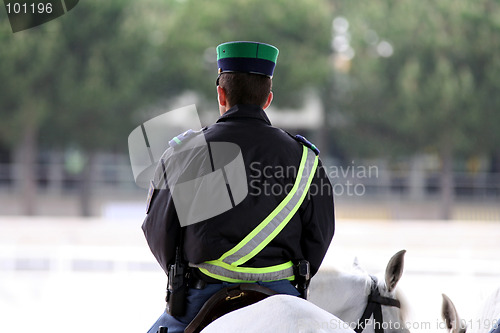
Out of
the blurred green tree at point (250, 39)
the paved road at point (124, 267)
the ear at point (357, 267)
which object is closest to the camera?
the ear at point (357, 267)

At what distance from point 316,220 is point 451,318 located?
0.86 metres

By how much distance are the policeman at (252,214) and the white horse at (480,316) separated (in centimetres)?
74

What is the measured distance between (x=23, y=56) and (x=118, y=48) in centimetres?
207

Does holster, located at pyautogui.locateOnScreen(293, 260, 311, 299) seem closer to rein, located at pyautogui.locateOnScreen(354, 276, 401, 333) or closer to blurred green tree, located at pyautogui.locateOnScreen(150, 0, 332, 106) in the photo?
rein, located at pyautogui.locateOnScreen(354, 276, 401, 333)

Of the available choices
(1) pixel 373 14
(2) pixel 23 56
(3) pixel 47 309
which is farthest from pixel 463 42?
(3) pixel 47 309

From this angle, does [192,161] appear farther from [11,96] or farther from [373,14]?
[373,14]

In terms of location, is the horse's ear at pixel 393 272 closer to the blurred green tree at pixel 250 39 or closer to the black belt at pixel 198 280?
the black belt at pixel 198 280

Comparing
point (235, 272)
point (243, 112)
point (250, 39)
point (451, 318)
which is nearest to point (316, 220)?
point (235, 272)

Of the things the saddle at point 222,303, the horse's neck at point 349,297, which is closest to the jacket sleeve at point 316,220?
the saddle at point 222,303

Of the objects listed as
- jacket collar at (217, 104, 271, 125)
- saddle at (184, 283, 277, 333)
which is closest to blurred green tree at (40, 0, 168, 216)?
jacket collar at (217, 104, 271, 125)

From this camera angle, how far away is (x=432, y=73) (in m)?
15.4

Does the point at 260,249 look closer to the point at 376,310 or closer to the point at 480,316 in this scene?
the point at 376,310

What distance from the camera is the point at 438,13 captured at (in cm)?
1573

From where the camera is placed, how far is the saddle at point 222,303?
1911 mm
